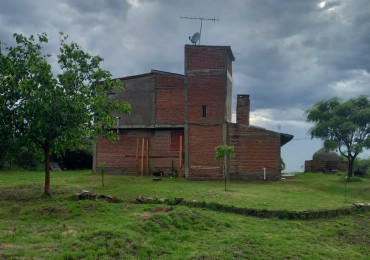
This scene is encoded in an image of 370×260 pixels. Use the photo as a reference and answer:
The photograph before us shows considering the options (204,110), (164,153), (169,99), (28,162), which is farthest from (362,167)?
(28,162)

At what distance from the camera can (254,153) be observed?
28.0 metres

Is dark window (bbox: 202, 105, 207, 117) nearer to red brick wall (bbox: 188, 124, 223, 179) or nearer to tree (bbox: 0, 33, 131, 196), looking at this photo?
red brick wall (bbox: 188, 124, 223, 179)

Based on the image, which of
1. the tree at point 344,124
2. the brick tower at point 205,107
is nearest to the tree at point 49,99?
the brick tower at point 205,107

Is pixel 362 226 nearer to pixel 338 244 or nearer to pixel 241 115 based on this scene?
pixel 338 244

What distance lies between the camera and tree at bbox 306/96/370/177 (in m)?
30.9

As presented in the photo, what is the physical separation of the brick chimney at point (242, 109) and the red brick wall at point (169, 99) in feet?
13.5

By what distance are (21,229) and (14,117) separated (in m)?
6.00

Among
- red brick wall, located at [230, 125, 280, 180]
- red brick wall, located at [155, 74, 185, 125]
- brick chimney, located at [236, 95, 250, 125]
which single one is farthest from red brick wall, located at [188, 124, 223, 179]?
red brick wall, located at [155, 74, 185, 125]

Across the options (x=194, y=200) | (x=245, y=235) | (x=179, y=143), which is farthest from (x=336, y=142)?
(x=245, y=235)

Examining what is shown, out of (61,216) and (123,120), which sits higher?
(123,120)

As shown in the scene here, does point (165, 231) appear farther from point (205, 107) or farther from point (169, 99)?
point (169, 99)

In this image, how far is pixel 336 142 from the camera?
31.9 metres

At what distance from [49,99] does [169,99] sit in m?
15.7

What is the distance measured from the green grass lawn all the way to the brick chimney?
1240 cm
